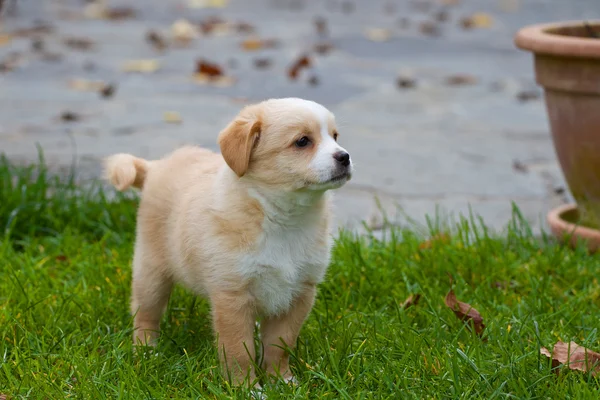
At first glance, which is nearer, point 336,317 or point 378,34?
point 336,317

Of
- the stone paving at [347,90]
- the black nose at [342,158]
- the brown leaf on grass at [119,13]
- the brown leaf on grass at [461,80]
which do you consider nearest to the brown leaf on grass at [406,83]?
the stone paving at [347,90]

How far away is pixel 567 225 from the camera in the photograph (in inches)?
165

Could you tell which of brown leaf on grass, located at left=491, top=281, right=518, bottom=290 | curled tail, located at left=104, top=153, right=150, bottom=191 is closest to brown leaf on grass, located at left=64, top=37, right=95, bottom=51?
curled tail, located at left=104, top=153, right=150, bottom=191

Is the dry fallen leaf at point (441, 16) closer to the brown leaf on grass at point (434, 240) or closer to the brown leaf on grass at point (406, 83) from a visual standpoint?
the brown leaf on grass at point (406, 83)

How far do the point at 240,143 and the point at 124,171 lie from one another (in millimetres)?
583

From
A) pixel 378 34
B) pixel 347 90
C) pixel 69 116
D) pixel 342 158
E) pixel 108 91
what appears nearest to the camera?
pixel 342 158

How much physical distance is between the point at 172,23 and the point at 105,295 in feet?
22.9

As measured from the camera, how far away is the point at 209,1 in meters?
11.2

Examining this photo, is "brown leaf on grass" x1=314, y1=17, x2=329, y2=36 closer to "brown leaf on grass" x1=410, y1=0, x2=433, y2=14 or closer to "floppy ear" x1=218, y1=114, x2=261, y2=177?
"brown leaf on grass" x1=410, y1=0, x2=433, y2=14

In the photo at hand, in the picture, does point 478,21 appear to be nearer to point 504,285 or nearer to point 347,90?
point 347,90

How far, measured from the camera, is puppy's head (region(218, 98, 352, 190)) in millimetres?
2713

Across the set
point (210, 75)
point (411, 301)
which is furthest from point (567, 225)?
point (210, 75)

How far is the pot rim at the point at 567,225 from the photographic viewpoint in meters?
4.10

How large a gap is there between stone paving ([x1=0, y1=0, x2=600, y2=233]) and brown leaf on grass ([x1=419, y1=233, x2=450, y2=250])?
1.70ft
